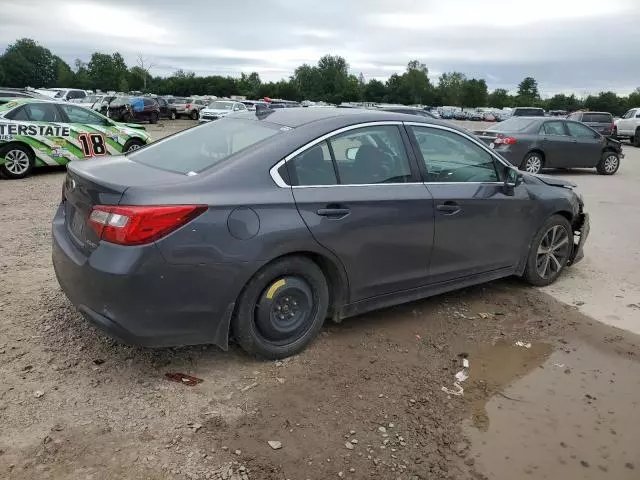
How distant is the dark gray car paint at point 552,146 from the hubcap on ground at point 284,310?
1044 cm

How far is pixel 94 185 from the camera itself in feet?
10.7

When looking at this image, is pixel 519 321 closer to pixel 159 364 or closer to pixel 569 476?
pixel 569 476

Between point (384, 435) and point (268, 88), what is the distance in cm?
9547

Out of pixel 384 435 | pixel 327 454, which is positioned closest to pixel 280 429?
pixel 327 454

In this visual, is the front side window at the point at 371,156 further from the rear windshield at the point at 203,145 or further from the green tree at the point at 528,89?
the green tree at the point at 528,89

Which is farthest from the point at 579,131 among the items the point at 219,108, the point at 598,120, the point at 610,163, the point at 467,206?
the point at 219,108

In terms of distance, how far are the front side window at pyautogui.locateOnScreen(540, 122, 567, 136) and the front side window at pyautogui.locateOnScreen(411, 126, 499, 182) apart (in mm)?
10426

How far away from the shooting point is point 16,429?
2854 millimetres

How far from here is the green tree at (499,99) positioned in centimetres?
11097

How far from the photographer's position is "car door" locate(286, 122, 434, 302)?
358 centimetres

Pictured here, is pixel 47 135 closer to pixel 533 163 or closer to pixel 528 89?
pixel 533 163

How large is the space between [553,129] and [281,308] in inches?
502

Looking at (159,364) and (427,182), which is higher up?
(427,182)

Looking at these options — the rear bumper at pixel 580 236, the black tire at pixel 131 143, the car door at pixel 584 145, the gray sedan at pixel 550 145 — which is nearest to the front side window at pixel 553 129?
the gray sedan at pixel 550 145
